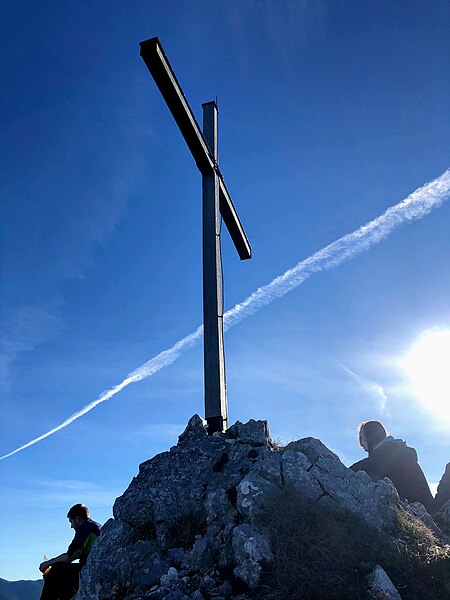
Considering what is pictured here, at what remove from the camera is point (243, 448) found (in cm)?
780

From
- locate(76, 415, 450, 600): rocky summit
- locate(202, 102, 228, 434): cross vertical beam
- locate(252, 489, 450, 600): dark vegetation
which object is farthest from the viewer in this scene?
locate(202, 102, 228, 434): cross vertical beam

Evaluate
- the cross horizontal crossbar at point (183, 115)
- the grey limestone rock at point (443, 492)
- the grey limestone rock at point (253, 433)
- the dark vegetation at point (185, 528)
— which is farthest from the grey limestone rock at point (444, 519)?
the cross horizontal crossbar at point (183, 115)

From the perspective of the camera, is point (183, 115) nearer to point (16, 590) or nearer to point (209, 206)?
point (209, 206)

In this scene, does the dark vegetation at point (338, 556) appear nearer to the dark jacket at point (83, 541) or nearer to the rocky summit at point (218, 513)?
the rocky summit at point (218, 513)

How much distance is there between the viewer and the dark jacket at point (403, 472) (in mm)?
9156

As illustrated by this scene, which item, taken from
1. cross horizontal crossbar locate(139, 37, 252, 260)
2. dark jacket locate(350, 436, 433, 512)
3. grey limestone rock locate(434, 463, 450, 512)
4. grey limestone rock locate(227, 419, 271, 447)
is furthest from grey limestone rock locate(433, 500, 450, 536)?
cross horizontal crossbar locate(139, 37, 252, 260)

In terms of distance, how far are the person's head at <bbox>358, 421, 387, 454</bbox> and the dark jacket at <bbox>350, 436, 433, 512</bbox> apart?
366mm

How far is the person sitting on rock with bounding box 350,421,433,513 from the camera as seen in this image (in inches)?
360

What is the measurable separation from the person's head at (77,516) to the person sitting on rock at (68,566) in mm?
199

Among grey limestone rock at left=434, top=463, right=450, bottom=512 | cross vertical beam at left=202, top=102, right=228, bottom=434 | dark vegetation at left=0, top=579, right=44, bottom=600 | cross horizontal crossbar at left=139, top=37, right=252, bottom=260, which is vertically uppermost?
dark vegetation at left=0, top=579, right=44, bottom=600

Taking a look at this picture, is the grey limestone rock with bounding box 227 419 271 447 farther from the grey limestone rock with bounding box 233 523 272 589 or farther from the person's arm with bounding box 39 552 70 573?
the person's arm with bounding box 39 552 70 573

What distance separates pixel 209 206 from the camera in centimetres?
1053

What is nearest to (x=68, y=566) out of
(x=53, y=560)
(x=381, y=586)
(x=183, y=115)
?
(x=53, y=560)

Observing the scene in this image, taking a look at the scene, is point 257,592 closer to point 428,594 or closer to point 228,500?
point 228,500
